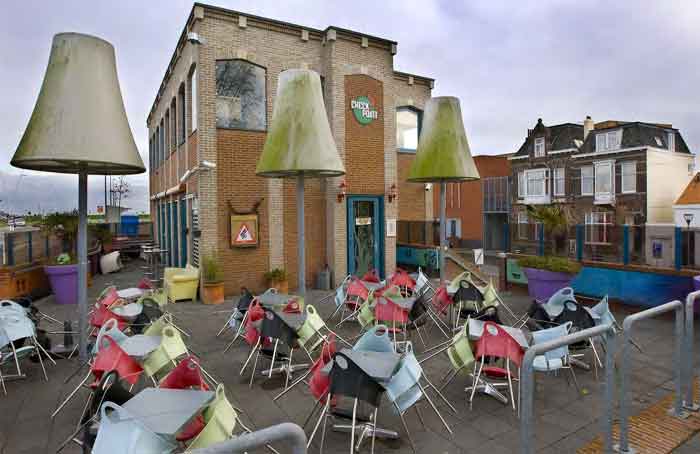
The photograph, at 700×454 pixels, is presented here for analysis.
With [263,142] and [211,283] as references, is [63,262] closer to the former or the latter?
[211,283]

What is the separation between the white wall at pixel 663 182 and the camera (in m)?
29.6

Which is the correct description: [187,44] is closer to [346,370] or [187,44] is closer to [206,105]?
[206,105]

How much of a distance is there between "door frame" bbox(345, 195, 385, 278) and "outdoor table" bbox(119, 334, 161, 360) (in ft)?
29.5

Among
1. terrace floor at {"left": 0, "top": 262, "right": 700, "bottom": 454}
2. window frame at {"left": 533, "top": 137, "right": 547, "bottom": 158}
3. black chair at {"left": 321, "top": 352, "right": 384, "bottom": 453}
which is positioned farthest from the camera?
window frame at {"left": 533, "top": 137, "right": 547, "bottom": 158}

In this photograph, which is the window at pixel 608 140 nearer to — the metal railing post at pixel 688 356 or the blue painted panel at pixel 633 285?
the blue painted panel at pixel 633 285

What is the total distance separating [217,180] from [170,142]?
6428 mm

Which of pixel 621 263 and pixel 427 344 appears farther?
pixel 621 263

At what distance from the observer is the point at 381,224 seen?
14.0 m

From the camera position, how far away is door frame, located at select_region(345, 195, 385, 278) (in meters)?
13.5

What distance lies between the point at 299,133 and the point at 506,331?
167 inches

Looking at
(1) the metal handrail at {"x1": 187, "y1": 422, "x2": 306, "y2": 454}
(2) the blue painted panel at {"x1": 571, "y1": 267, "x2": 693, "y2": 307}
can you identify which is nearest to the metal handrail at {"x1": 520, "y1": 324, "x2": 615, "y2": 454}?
(1) the metal handrail at {"x1": 187, "y1": 422, "x2": 306, "y2": 454}

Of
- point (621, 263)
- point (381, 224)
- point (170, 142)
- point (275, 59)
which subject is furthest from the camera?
point (170, 142)

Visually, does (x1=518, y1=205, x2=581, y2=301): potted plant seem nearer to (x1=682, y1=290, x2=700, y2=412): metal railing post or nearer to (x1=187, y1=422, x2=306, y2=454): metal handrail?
(x1=682, y1=290, x2=700, y2=412): metal railing post

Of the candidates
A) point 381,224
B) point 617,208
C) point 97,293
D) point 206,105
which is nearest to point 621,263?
point 381,224
